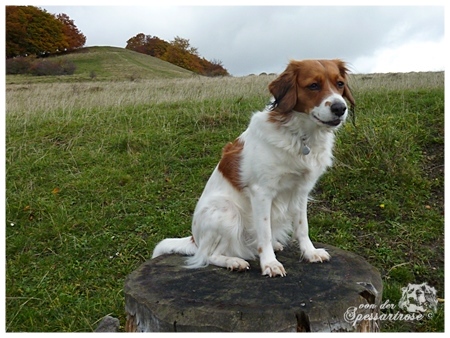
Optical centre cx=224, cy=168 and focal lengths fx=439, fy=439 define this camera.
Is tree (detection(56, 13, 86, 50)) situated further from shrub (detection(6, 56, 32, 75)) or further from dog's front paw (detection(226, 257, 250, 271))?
dog's front paw (detection(226, 257, 250, 271))

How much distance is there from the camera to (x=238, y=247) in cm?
334

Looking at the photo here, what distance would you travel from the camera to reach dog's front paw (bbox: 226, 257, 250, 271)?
308 centimetres

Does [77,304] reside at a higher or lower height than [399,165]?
lower

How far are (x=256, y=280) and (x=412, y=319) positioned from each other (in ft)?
5.72

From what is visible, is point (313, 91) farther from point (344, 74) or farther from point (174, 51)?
point (174, 51)

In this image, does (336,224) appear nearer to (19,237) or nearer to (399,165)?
(399,165)

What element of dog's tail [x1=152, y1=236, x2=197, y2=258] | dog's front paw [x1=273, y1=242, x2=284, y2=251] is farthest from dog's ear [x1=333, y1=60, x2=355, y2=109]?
dog's tail [x1=152, y1=236, x2=197, y2=258]

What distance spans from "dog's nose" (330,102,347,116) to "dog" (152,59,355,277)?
4cm

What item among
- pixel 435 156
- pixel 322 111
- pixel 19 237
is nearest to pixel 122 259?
pixel 19 237

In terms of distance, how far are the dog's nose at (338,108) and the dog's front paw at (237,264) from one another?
47.7 inches

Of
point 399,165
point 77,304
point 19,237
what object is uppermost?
point 399,165

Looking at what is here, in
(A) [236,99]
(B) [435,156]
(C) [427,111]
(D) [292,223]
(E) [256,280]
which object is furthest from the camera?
(A) [236,99]
